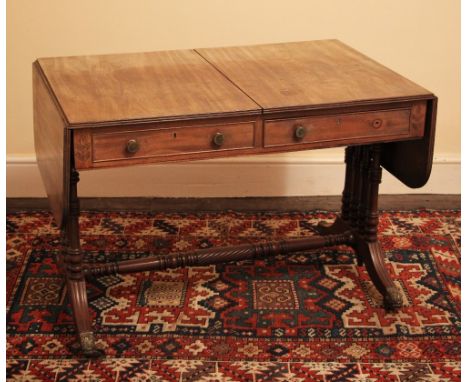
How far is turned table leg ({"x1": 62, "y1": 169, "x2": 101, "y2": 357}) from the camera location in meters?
3.04

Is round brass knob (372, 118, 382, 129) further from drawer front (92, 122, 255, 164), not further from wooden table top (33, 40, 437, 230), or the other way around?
drawer front (92, 122, 255, 164)

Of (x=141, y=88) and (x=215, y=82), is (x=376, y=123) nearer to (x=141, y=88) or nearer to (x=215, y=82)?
(x=215, y=82)

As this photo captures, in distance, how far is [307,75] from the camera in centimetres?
312

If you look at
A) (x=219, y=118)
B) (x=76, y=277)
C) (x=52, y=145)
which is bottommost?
(x=76, y=277)

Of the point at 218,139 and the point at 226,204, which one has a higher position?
the point at 218,139

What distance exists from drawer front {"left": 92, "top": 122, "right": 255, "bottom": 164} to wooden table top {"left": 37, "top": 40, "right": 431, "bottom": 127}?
0.16 ft

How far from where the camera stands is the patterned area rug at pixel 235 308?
9.81 ft

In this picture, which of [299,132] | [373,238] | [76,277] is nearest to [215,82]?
[299,132]

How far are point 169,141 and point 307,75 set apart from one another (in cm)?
66

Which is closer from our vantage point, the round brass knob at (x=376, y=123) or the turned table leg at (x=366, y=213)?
the round brass knob at (x=376, y=123)

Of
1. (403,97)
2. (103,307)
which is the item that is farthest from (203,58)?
(103,307)

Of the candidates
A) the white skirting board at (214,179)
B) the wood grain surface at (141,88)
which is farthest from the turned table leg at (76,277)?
the white skirting board at (214,179)

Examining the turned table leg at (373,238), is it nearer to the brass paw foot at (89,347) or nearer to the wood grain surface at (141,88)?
the wood grain surface at (141,88)

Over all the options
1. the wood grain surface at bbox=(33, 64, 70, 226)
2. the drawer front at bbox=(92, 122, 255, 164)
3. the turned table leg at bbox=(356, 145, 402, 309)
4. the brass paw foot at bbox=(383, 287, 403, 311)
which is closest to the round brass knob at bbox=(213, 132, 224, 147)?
the drawer front at bbox=(92, 122, 255, 164)
